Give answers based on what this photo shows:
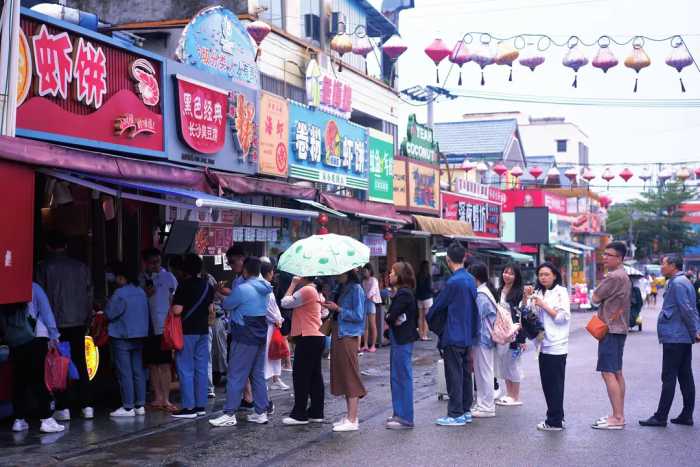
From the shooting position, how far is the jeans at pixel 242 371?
33.1ft

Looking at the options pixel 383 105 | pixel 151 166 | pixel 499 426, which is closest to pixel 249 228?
pixel 151 166

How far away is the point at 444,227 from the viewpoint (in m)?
24.8

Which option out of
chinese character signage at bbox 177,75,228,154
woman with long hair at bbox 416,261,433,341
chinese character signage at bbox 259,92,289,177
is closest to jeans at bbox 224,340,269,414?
chinese character signage at bbox 177,75,228,154

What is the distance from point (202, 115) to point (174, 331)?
15.8 ft

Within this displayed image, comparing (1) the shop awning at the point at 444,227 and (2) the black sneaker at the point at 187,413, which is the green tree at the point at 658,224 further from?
(2) the black sneaker at the point at 187,413

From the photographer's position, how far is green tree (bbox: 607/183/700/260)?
7569cm

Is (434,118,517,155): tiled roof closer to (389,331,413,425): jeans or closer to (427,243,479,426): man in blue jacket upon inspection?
(427,243,479,426): man in blue jacket

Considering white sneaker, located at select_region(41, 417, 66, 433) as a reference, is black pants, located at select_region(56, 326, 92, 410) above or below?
above

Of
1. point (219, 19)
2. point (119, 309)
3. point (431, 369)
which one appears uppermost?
point (219, 19)

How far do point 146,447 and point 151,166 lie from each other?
3.84m

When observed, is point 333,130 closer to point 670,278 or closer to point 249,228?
point 249,228

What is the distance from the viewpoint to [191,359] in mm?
10523

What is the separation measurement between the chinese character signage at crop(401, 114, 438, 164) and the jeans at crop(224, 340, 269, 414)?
1488 centimetres

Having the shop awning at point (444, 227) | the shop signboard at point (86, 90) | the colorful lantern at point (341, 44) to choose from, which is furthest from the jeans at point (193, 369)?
the shop awning at point (444, 227)
